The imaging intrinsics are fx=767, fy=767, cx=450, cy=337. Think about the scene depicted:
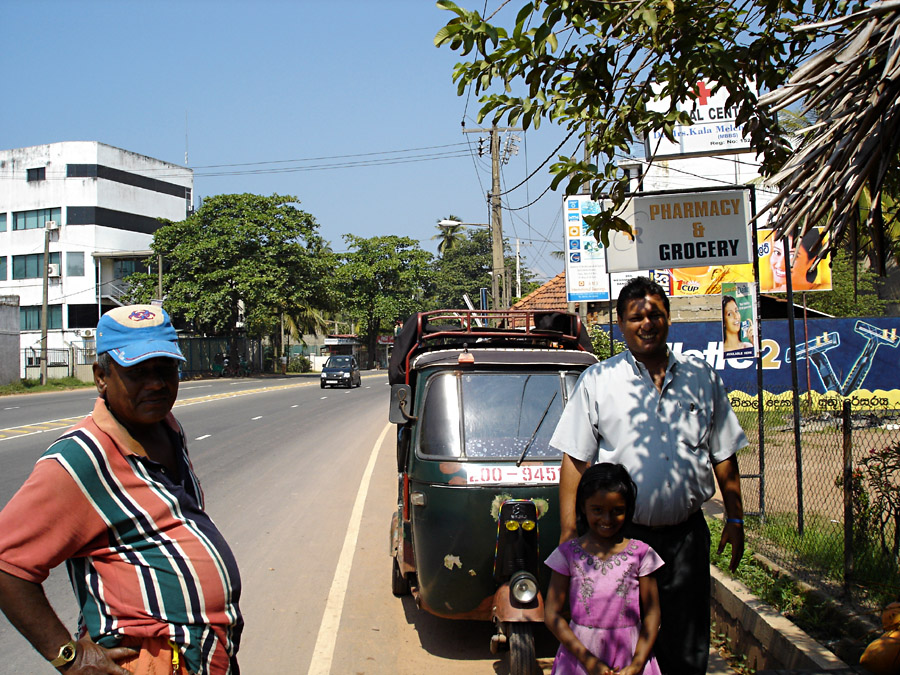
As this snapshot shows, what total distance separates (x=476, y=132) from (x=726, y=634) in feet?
77.0

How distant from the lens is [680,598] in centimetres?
327

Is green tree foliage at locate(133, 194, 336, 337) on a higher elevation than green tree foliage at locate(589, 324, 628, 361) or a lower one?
higher

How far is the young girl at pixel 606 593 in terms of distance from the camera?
306cm

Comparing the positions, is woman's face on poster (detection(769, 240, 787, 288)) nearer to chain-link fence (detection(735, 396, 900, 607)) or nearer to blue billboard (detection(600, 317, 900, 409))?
blue billboard (detection(600, 317, 900, 409))

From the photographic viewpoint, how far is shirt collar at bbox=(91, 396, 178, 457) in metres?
2.27

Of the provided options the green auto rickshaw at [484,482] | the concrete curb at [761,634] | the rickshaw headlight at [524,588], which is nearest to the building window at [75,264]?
the green auto rickshaw at [484,482]

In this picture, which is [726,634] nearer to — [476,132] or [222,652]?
[222,652]

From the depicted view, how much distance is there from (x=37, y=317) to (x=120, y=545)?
201ft

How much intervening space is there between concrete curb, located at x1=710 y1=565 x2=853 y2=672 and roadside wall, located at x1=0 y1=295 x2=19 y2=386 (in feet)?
125

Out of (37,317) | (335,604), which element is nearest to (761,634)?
(335,604)

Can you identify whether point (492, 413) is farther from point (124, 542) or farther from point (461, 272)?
point (461, 272)

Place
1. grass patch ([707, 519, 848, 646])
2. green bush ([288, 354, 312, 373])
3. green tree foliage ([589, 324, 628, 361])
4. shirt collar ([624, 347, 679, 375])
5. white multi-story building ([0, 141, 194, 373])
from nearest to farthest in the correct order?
shirt collar ([624, 347, 679, 375]), grass patch ([707, 519, 848, 646]), green tree foliage ([589, 324, 628, 361]), white multi-story building ([0, 141, 194, 373]), green bush ([288, 354, 312, 373])

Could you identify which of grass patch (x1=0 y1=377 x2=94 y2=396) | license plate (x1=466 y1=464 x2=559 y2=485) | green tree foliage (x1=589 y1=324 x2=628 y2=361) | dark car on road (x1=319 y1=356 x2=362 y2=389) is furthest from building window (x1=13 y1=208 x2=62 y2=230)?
license plate (x1=466 y1=464 x2=559 y2=485)

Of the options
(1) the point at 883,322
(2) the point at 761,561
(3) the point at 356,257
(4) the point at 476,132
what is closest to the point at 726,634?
(2) the point at 761,561
